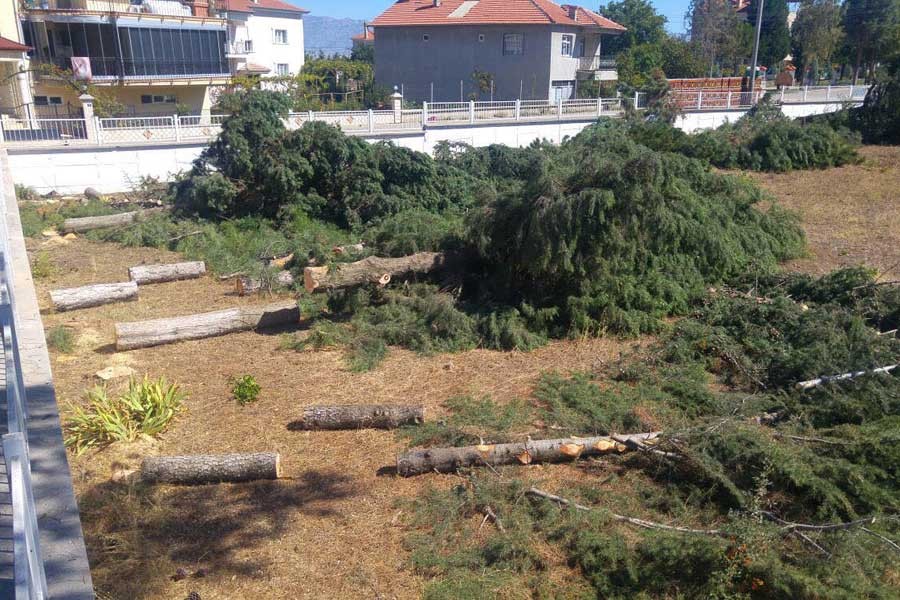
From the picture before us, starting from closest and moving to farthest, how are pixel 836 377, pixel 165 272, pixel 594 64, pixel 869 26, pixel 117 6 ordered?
pixel 836 377 < pixel 165 272 < pixel 117 6 < pixel 594 64 < pixel 869 26

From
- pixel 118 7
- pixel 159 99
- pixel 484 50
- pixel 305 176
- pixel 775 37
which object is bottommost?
pixel 305 176

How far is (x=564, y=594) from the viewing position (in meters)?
4.92

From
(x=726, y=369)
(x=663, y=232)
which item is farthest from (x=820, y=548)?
(x=663, y=232)

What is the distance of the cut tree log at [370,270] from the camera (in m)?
10.2

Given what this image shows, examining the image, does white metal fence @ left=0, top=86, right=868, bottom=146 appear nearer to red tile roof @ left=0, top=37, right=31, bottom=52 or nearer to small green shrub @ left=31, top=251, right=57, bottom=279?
small green shrub @ left=31, top=251, right=57, bottom=279

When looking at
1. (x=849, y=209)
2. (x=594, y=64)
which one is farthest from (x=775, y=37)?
(x=849, y=209)

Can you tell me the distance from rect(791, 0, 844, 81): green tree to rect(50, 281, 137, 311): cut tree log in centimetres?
4835

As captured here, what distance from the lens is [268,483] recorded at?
6.44m

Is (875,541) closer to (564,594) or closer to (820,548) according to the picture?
(820,548)

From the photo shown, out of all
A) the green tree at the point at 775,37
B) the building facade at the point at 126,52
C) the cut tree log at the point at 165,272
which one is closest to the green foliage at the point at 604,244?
the cut tree log at the point at 165,272

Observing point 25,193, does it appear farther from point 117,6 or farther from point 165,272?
point 117,6

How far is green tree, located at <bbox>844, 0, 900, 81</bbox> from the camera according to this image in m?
46.9

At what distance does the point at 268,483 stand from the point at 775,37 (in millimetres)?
56934

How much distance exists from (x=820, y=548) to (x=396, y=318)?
635cm
